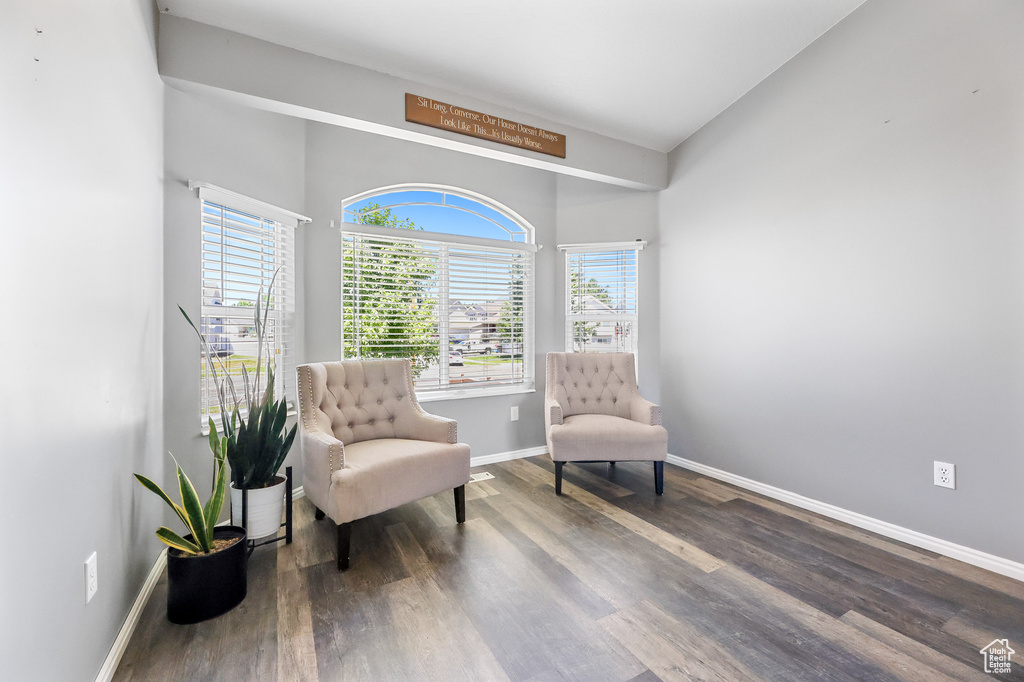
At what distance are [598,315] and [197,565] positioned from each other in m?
3.22

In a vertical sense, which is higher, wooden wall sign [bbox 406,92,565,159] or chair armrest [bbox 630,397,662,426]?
wooden wall sign [bbox 406,92,565,159]

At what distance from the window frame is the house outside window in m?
2.17

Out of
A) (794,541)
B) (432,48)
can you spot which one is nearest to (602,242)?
(432,48)

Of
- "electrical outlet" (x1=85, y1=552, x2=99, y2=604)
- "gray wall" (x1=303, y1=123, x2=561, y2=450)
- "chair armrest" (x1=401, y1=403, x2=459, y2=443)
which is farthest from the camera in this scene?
"gray wall" (x1=303, y1=123, x2=561, y2=450)

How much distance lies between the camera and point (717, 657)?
1.56 metres

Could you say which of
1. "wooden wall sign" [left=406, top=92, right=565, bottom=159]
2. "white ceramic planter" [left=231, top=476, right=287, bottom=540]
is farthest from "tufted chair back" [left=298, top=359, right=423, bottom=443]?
"wooden wall sign" [left=406, top=92, right=565, bottom=159]

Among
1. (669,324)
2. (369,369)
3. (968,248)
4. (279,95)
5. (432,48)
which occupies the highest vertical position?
(432,48)

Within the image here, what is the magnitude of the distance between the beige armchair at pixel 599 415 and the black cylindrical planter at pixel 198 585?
6.20ft

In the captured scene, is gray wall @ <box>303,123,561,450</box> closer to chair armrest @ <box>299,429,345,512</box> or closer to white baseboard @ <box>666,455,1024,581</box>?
chair armrest @ <box>299,429,345,512</box>

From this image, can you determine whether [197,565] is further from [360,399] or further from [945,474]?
[945,474]

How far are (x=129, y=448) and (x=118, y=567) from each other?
0.41 m

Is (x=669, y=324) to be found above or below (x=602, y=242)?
below

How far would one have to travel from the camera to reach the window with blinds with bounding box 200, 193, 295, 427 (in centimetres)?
248

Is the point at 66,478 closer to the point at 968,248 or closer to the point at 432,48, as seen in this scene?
the point at 432,48
